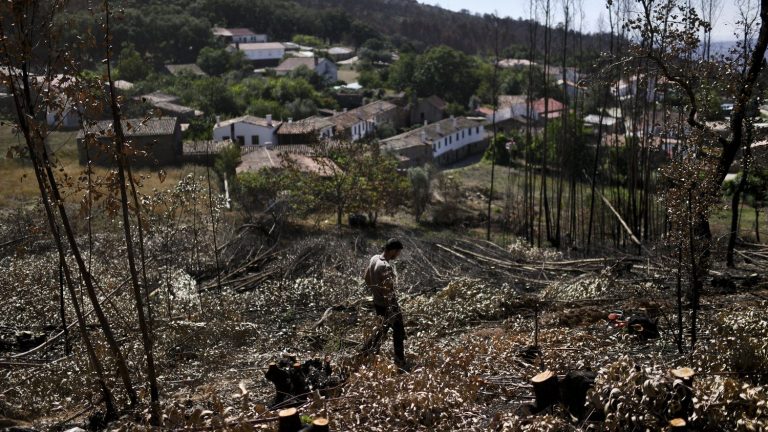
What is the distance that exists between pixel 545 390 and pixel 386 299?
80.1 inches

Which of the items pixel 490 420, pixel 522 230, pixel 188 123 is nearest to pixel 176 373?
pixel 490 420

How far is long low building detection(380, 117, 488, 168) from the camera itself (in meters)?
35.4

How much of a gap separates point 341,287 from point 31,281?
157 inches

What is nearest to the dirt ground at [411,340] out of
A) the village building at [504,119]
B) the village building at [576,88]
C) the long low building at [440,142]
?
the village building at [576,88]

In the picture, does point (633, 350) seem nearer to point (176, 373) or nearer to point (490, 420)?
point (490, 420)

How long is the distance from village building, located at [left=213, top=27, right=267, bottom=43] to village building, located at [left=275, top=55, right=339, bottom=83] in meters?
10.9

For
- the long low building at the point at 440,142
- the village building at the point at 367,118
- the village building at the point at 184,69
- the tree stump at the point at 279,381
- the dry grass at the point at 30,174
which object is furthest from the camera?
the village building at the point at 184,69

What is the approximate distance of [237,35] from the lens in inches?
2793

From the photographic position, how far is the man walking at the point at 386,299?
263 inches

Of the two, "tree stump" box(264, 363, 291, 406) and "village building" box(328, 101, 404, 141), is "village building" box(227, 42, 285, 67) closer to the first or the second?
"village building" box(328, 101, 404, 141)

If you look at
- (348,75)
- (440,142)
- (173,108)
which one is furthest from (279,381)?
(348,75)

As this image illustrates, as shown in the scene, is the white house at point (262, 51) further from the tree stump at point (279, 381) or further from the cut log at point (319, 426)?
the cut log at point (319, 426)

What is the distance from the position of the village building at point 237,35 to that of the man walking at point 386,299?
64534mm

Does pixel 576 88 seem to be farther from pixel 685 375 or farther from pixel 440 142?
pixel 440 142
